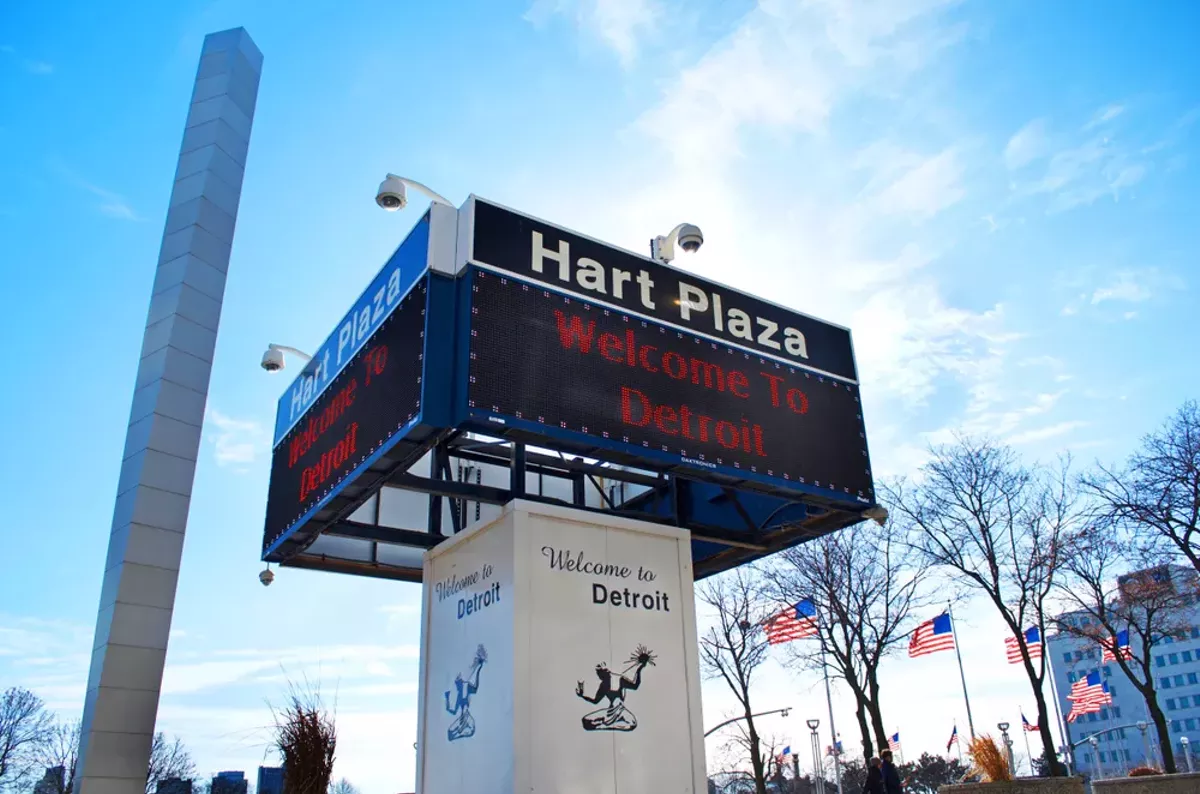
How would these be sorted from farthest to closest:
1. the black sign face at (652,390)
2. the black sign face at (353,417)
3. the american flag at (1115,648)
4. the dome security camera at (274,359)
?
the american flag at (1115,648)
the dome security camera at (274,359)
the black sign face at (353,417)
the black sign face at (652,390)

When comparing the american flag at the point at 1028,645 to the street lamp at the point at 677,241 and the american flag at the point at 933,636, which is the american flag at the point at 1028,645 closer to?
the american flag at the point at 933,636

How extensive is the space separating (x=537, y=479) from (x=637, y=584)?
12.4 ft

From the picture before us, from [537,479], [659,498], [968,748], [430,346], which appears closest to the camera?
[430,346]

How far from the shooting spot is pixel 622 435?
8.78 meters

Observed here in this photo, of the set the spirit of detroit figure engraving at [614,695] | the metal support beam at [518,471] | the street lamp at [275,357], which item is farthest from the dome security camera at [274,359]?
the spirit of detroit figure engraving at [614,695]

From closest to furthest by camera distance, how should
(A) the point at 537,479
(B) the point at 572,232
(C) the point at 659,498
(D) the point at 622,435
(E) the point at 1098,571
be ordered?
(D) the point at 622,435 → (B) the point at 572,232 → (C) the point at 659,498 → (A) the point at 537,479 → (E) the point at 1098,571

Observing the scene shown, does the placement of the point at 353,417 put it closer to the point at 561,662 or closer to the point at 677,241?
the point at 561,662

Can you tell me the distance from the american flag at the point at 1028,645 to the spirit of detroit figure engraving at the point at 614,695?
2179cm

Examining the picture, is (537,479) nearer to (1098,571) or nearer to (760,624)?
(760,624)

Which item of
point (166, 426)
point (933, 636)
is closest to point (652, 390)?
point (166, 426)

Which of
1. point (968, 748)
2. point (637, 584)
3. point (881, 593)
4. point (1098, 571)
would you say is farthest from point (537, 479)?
point (1098, 571)

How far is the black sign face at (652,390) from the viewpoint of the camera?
8.41 m

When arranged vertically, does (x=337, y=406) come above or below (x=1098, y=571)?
below

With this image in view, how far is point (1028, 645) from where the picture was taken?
27812mm
